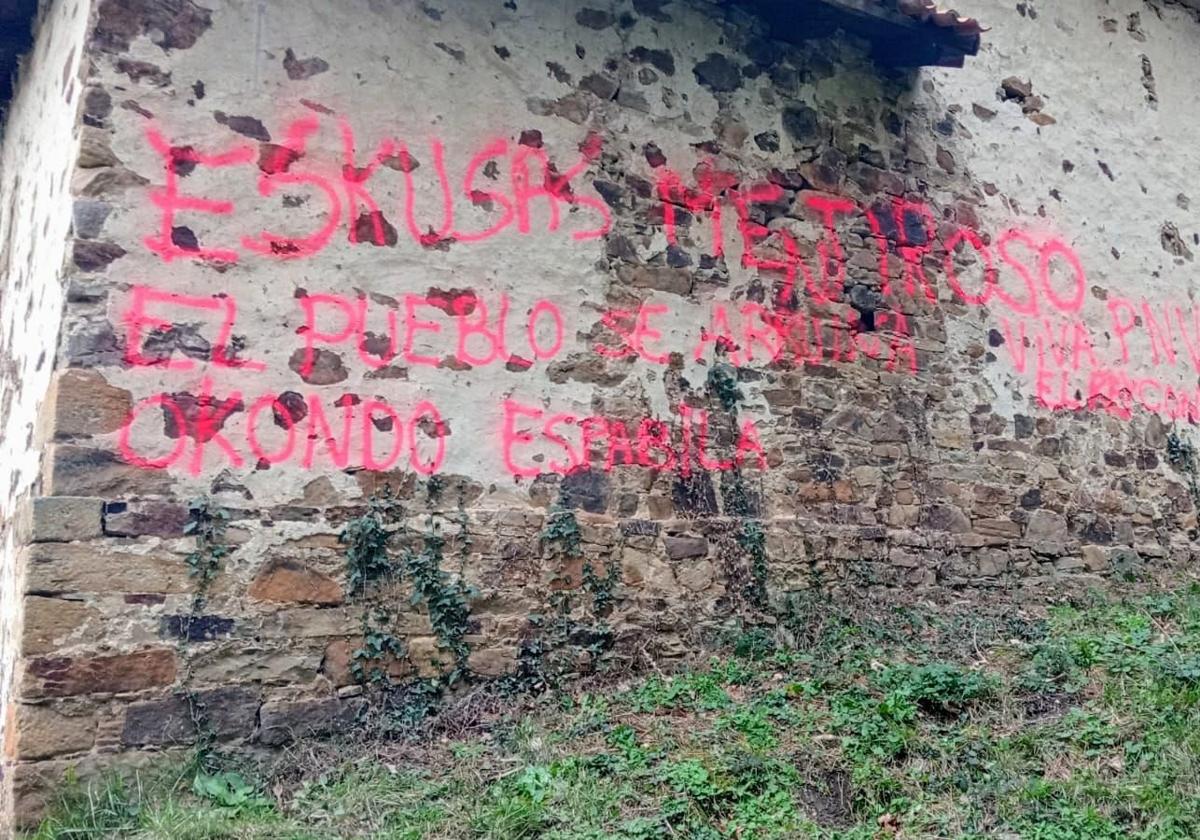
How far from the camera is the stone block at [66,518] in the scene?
11.7ft

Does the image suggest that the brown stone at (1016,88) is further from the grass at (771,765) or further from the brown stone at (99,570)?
the brown stone at (99,570)

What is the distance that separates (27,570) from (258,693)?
932 millimetres

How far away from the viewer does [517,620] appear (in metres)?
4.39

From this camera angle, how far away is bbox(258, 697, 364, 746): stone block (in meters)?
3.83

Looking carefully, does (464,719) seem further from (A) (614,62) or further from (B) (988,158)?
(B) (988,158)

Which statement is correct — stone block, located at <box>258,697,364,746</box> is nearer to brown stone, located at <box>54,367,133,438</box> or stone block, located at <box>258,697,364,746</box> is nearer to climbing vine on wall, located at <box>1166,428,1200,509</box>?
brown stone, located at <box>54,367,133,438</box>

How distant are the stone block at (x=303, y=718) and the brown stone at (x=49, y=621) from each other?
2.45 feet

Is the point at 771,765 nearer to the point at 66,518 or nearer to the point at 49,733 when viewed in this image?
the point at 49,733

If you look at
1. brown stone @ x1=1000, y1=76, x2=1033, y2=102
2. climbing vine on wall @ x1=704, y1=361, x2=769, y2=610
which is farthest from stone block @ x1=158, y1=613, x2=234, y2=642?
brown stone @ x1=1000, y1=76, x2=1033, y2=102

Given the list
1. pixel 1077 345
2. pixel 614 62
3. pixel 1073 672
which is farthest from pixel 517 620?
pixel 1077 345

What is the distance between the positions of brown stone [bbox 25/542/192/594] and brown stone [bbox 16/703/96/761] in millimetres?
418

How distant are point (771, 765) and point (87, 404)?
2.87 meters

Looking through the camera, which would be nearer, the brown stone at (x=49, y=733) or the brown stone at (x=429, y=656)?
the brown stone at (x=49, y=733)

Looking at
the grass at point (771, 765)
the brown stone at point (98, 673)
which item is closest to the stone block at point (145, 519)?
the brown stone at point (98, 673)
